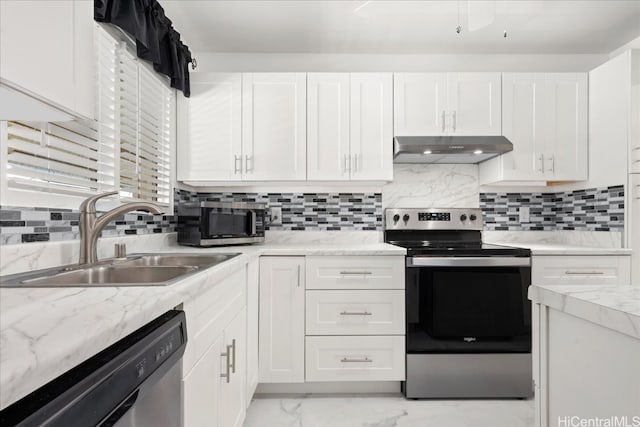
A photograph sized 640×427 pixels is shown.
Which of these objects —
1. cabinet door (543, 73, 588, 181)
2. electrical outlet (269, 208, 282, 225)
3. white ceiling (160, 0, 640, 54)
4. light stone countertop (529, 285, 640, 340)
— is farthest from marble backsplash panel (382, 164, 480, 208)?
light stone countertop (529, 285, 640, 340)

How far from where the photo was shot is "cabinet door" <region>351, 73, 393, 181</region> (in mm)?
2523

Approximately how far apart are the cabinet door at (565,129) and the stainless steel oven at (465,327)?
0.89 meters

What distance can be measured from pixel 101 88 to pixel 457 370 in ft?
8.05

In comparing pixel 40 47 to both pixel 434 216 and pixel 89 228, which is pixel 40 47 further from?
pixel 434 216

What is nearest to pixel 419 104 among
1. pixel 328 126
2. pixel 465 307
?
pixel 328 126

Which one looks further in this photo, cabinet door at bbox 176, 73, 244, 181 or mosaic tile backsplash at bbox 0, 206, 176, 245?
cabinet door at bbox 176, 73, 244, 181

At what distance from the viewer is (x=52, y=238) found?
4.52 ft

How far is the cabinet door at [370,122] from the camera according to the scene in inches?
99.3

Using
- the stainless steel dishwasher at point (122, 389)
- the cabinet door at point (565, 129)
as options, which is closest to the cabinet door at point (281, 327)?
the stainless steel dishwasher at point (122, 389)

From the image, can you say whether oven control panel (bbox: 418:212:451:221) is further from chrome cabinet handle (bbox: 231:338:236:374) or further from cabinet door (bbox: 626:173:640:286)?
chrome cabinet handle (bbox: 231:338:236:374)

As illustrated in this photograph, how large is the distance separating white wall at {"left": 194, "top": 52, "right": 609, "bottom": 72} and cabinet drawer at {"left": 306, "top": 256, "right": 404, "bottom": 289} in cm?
156

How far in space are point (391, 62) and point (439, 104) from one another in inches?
23.9

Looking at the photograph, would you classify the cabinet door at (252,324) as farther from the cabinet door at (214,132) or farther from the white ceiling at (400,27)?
the white ceiling at (400,27)

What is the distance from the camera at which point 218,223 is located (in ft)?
7.47
